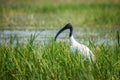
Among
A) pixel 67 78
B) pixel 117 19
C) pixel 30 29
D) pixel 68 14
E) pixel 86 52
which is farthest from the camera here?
pixel 68 14

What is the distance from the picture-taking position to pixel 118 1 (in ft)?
103

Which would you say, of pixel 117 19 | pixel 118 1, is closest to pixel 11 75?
pixel 117 19

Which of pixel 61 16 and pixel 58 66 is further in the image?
pixel 61 16

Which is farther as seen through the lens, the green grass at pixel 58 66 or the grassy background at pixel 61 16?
the grassy background at pixel 61 16

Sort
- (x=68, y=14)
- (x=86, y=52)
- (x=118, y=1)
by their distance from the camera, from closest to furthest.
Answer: (x=86, y=52), (x=68, y=14), (x=118, y=1)

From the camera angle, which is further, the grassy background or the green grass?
the grassy background

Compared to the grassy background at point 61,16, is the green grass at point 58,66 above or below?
below

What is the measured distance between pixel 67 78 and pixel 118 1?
982 inches

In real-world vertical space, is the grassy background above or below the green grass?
above

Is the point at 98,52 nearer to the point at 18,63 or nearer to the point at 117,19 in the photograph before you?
the point at 18,63

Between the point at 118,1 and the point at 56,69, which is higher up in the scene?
the point at 118,1

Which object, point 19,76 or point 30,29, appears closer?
point 19,76

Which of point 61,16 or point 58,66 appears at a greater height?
point 61,16

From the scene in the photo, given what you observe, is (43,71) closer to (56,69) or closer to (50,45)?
(56,69)
